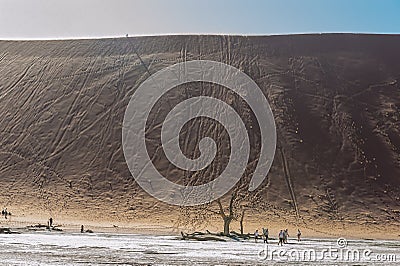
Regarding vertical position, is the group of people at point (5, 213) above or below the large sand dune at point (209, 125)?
below

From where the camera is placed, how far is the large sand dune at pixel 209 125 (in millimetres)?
43938

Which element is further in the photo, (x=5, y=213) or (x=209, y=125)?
(x=209, y=125)

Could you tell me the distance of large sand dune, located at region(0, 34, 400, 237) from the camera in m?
43.9

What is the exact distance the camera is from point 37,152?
52.2 m

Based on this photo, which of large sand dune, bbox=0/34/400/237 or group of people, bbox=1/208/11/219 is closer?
group of people, bbox=1/208/11/219

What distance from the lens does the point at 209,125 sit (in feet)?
174

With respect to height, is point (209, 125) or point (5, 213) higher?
point (209, 125)

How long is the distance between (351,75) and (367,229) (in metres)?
24.1

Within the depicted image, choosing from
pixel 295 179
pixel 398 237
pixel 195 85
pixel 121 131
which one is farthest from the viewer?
pixel 195 85

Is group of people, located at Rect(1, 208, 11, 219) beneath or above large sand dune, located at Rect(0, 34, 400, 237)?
beneath

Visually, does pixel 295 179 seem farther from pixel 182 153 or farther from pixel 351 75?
pixel 351 75

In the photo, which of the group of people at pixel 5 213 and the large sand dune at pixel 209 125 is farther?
the large sand dune at pixel 209 125

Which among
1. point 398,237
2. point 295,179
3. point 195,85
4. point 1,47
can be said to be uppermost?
point 1,47

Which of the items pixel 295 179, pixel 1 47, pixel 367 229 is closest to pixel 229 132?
pixel 295 179
